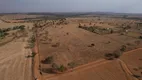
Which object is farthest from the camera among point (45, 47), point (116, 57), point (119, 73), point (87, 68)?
→ point (45, 47)

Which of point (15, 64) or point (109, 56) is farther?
point (109, 56)

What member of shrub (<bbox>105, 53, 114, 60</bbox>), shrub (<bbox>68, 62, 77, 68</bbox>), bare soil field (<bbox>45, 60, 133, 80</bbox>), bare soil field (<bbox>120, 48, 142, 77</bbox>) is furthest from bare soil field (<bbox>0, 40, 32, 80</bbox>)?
bare soil field (<bbox>120, 48, 142, 77</bbox>)

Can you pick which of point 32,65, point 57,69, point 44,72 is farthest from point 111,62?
point 32,65

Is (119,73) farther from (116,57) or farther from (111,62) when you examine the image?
(116,57)

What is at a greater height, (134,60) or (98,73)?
(134,60)

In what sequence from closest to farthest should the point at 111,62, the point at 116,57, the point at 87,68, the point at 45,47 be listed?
the point at 87,68 < the point at 111,62 < the point at 116,57 < the point at 45,47

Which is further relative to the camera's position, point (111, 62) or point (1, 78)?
point (111, 62)

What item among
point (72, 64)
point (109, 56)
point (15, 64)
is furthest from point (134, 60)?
point (15, 64)

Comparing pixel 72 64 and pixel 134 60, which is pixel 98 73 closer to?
pixel 72 64

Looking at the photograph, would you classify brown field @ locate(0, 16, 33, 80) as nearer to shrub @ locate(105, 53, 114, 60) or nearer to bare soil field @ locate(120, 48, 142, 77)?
shrub @ locate(105, 53, 114, 60)

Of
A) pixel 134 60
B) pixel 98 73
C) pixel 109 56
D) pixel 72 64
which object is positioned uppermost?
pixel 109 56

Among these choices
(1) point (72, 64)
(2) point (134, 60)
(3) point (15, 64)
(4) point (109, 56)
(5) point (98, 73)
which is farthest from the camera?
(4) point (109, 56)
